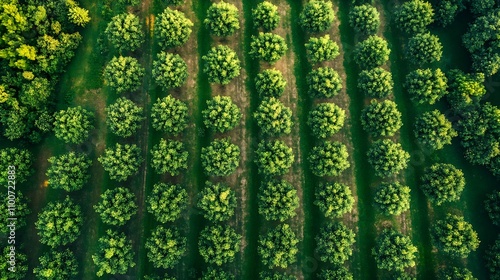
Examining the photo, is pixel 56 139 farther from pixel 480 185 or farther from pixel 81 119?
pixel 480 185

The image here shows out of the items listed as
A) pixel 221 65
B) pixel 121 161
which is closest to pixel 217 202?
pixel 121 161

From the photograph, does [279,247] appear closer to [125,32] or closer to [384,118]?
[384,118]

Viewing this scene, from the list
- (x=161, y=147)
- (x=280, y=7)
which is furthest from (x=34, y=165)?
(x=280, y=7)

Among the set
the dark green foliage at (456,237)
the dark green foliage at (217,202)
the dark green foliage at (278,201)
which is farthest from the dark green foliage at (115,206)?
the dark green foliage at (456,237)

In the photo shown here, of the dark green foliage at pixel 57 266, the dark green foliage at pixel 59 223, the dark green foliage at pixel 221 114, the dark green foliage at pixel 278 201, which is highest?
the dark green foliage at pixel 221 114

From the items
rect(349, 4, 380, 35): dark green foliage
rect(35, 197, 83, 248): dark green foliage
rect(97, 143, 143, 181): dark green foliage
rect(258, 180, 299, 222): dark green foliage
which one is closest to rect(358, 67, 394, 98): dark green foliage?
rect(349, 4, 380, 35): dark green foliage

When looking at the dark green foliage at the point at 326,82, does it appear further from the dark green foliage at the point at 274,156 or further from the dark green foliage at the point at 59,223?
the dark green foliage at the point at 59,223
